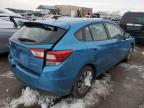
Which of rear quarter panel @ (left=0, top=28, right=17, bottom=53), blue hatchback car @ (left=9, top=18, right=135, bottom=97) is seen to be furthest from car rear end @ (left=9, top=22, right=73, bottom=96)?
rear quarter panel @ (left=0, top=28, right=17, bottom=53)

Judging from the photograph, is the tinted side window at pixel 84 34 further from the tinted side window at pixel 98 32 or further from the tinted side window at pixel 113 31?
the tinted side window at pixel 113 31

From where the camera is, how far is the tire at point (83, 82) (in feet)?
13.4

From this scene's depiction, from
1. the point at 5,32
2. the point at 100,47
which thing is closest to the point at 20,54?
the point at 100,47

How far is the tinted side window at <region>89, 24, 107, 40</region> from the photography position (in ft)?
14.6

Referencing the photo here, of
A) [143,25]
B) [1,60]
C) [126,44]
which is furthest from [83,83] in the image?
[143,25]

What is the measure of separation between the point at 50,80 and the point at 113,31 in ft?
8.58

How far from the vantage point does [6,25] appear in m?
6.73

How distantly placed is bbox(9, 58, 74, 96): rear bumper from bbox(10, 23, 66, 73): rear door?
0.11 m

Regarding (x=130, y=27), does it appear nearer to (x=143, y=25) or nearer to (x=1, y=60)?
(x=143, y=25)

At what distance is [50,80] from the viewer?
139 inches

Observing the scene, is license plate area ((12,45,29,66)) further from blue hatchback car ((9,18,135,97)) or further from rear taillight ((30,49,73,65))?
rear taillight ((30,49,73,65))

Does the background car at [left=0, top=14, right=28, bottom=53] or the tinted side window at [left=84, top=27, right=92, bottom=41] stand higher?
the tinted side window at [left=84, top=27, right=92, bottom=41]

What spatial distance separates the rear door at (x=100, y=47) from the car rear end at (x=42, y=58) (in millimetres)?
768

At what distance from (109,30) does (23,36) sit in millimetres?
2185
